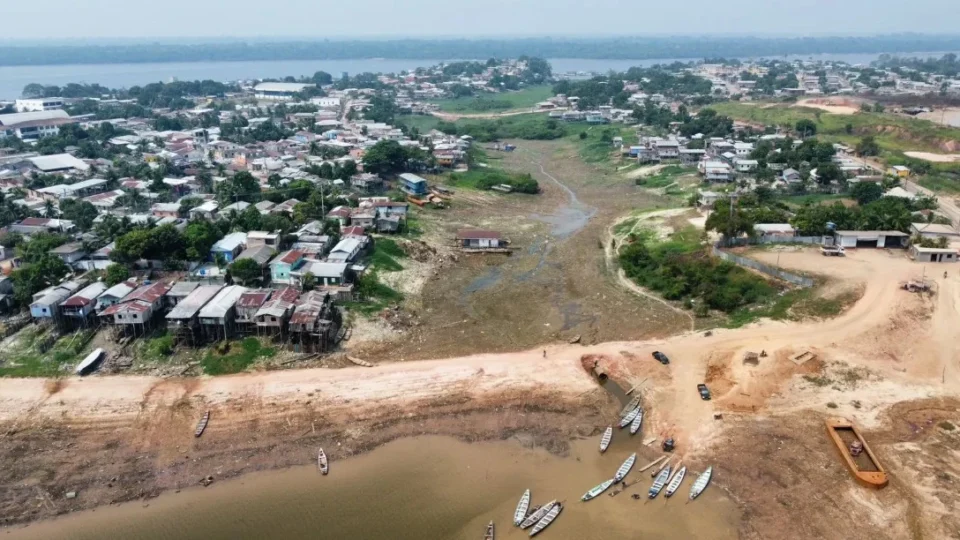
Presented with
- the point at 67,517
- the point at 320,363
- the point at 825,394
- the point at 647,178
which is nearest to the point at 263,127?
the point at 647,178

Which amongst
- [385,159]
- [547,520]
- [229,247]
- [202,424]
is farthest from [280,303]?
[385,159]

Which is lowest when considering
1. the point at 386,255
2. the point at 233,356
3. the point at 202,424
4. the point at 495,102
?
the point at 202,424

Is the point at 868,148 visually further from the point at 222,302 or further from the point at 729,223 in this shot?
the point at 222,302

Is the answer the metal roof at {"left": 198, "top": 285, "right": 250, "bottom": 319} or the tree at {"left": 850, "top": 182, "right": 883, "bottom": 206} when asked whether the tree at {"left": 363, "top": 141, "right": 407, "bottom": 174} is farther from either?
the tree at {"left": 850, "top": 182, "right": 883, "bottom": 206}

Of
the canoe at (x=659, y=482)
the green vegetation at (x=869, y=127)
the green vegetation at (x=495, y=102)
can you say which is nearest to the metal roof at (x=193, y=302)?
the canoe at (x=659, y=482)

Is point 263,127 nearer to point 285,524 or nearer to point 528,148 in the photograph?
point 528,148

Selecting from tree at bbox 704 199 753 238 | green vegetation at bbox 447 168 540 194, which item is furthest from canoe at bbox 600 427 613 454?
green vegetation at bbox 447 168 540 194

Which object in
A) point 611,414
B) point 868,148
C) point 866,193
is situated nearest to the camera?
point 611,414
